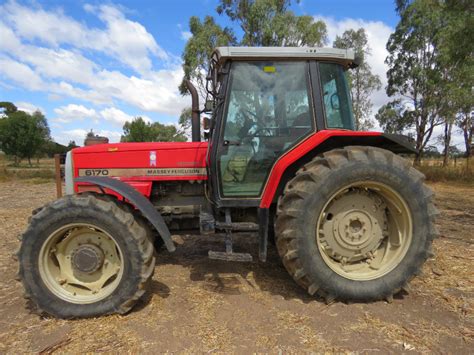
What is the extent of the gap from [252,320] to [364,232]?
1301 mm

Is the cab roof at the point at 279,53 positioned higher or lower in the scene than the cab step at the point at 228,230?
higher

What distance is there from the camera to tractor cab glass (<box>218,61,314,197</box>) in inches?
131

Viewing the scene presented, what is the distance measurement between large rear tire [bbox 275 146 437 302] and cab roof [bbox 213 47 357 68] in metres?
0.93

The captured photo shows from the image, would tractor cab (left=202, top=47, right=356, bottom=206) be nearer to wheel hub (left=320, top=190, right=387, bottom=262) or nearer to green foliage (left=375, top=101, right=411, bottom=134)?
wheel hub (left=320, top=190, right=387, bottom=262)

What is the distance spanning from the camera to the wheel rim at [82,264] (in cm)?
296

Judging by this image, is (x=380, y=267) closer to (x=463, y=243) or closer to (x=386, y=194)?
(x=386, y=194)

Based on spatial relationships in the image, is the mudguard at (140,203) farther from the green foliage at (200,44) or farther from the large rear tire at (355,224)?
the green foliage at (200,44)

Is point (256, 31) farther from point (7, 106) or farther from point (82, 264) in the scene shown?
point (7, 106)

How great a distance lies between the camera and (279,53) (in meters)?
3.28

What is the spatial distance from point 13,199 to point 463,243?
1129 cm

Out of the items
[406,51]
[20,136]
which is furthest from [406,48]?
[20,136]

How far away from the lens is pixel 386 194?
319 centimetres

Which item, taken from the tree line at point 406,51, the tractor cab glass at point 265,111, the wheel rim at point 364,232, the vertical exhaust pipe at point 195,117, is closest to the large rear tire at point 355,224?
the wheel rim at point 364,232

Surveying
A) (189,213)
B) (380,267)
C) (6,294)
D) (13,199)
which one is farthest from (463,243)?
(13,199)
